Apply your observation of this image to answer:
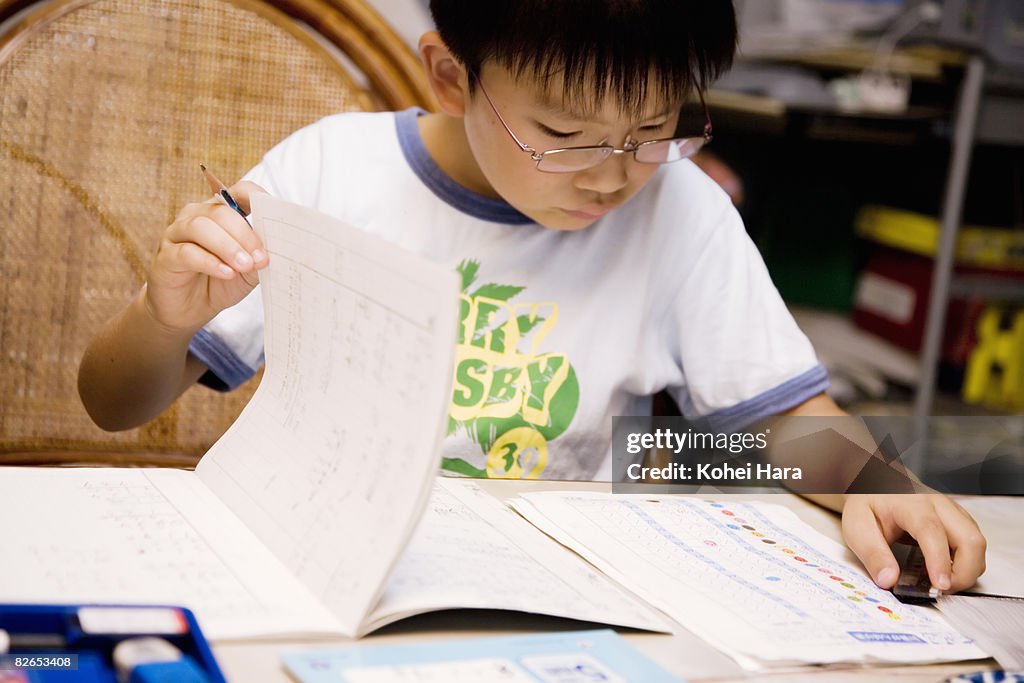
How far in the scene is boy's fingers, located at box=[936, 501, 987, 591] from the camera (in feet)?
2.17

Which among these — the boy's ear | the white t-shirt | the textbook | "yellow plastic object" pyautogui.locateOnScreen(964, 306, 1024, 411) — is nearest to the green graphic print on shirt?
the white t-shirt

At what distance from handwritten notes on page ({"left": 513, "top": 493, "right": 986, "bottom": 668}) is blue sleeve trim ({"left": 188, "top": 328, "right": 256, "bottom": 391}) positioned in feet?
1.09

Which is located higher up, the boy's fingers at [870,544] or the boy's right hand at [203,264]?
the boy's right hand at [203,264]

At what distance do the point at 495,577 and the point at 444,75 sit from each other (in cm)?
49

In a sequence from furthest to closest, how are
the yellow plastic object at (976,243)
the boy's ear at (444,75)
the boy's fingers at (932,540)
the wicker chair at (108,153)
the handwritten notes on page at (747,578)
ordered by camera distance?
the yellow plastic object at (976,243) < the wicker chair at (108,153) < the boy's ear at (444,75) < the boy's fingers at (932,540) < the handwritten notes on page at (747,578)

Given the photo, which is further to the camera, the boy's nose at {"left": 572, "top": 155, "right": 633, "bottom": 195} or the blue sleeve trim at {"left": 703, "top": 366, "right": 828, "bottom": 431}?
the blue sleeve trim at {"left": 703, "top": 366, "right": 828, "bottom": 431}

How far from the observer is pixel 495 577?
553 millimetres

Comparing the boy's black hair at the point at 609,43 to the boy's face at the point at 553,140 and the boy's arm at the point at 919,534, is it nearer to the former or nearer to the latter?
the boy's face at the point at 553,140

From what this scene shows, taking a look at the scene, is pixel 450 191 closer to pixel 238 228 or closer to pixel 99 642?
pixel 238 228

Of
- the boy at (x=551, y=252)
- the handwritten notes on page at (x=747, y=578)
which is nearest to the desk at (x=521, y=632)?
the handwritten notes on page at (x=747, y=578)

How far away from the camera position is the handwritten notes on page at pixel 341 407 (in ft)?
1.56

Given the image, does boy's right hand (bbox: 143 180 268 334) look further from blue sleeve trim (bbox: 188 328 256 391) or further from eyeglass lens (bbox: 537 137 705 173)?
eyeglass lens (bbox: 537 137 705 173)

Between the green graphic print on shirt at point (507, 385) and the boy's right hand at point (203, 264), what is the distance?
0.22m

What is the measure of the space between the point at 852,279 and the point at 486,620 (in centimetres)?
248
